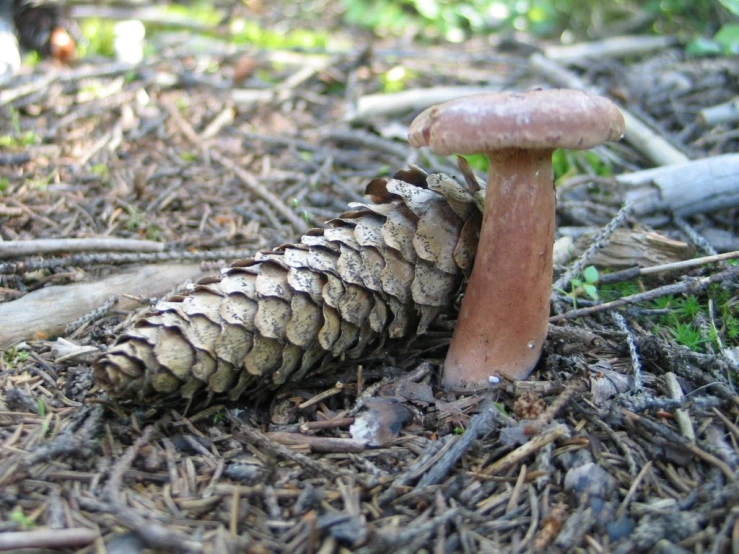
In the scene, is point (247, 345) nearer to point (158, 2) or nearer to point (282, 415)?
point (282, 415)

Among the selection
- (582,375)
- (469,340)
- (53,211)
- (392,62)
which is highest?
(392,62)

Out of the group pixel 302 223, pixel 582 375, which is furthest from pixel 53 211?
pixel 582 375

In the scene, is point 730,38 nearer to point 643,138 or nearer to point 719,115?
point 719,115

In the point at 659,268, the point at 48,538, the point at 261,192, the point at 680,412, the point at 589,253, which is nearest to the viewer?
the point at 48,538

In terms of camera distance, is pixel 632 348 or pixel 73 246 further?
pixel 73 246

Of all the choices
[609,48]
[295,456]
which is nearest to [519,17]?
[609,48]

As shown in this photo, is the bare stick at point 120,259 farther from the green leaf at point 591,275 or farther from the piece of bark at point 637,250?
the piece of bark at point 637,250
